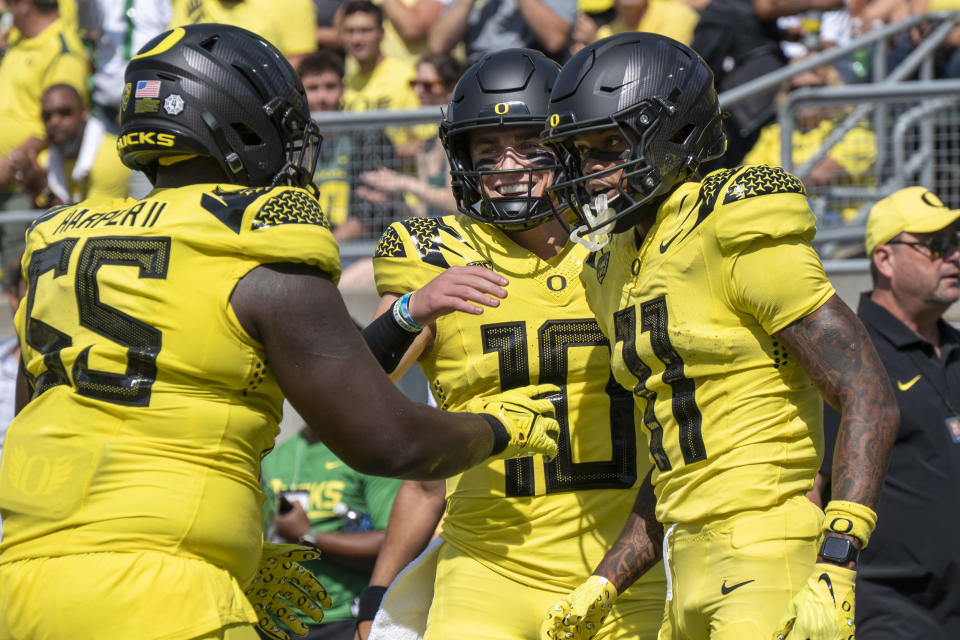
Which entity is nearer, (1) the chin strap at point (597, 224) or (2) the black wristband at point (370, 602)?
(1) the chin strap at point (597, 224)

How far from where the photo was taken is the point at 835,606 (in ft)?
8.36

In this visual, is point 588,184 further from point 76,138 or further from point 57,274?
point 76,138

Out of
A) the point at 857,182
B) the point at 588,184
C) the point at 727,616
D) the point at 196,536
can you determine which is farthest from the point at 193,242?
the point at 857,182

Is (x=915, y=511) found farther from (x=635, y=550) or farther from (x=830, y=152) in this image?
(x=830, y=152)

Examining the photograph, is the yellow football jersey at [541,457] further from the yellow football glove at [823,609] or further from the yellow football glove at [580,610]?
the yellow football glove at [823,609]

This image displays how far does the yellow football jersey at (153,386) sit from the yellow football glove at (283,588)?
58cm

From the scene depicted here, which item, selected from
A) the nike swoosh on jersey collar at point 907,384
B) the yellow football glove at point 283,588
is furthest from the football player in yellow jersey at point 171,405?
the nike swoosh on jersey collar at point 907,384

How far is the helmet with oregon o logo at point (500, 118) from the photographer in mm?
3744

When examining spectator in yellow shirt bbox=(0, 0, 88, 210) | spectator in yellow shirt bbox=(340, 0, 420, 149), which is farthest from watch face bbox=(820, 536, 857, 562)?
spectator in yellow shirt bbox=(0, 0, 88, 210)

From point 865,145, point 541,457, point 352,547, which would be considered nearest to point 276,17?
point 865,145

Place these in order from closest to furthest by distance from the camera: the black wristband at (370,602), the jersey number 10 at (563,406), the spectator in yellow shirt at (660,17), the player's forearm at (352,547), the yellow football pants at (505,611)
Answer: the yellow football pants at (505,611)
the jersey number 10 at (563,406)
the black wristband at (370,602)
the player's forearm at (352,547)
the spectator in yellow shirt at (660,17)

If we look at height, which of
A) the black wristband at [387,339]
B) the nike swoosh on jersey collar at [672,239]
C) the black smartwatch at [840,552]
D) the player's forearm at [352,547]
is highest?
the nike swoosh on jersey collar at [672,239]

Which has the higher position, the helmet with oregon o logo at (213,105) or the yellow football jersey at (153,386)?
the helmet with oregon o logo at (213,105)

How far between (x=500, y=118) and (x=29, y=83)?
5.43m
